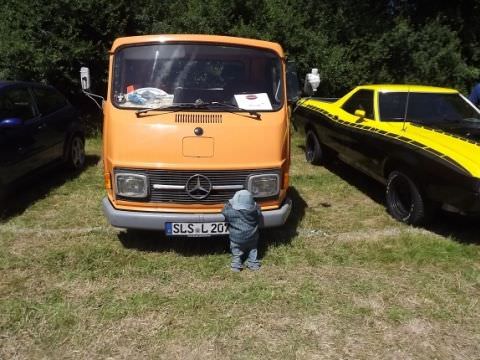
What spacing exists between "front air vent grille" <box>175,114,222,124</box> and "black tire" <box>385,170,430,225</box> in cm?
237

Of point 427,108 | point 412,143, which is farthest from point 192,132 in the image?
point 427,108

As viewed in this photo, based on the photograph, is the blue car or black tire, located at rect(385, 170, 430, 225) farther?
the blue car

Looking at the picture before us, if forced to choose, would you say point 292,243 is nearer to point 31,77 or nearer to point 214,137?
point 214,137

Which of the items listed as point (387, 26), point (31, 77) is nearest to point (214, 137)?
point (31, 77)

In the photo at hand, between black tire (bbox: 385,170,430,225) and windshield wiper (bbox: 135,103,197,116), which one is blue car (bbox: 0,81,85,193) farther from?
black tire (bbox: 385,170,430,225)

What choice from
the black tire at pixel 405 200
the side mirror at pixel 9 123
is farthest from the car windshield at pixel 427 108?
the side mirror at pixel 9 123

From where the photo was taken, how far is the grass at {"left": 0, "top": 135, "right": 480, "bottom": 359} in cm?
338

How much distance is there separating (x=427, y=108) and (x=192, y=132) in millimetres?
3626

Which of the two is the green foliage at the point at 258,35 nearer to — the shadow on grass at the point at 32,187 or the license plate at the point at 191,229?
the shadow on grass at the point at 32,187

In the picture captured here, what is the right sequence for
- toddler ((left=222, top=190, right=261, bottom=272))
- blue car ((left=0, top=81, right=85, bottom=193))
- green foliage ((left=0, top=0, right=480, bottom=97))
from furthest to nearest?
green foliage ((left=0, top=0, right=480, bottom=97)) → blue car ((left=0, top=81, right=85, bottom=193)) → toddler ((left=222, top=190, right=261, bottom=272))

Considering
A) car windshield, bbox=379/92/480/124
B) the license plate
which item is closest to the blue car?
the license plate

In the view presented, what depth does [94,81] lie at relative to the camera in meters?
11.2

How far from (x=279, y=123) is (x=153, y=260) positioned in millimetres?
1843

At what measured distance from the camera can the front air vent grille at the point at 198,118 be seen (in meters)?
4.56
